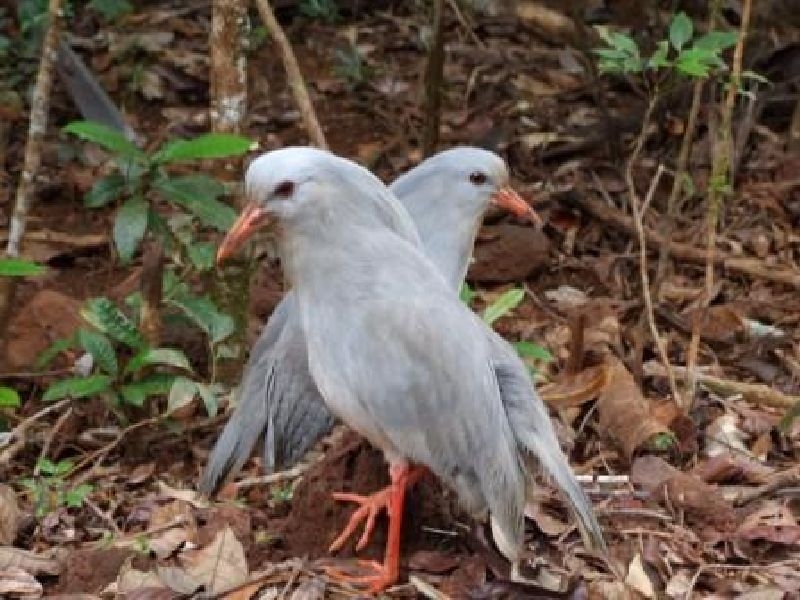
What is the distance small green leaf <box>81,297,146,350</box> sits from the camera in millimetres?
5508

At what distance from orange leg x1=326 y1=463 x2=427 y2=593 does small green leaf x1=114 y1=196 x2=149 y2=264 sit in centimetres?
148

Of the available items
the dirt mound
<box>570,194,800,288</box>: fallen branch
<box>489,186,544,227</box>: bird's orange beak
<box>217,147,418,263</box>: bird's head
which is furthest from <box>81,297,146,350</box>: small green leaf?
<box>570,194,800,288</box>: fallen branch

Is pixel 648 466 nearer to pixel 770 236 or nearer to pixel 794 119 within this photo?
pixel 770 236

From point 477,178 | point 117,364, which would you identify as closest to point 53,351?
point 117,364

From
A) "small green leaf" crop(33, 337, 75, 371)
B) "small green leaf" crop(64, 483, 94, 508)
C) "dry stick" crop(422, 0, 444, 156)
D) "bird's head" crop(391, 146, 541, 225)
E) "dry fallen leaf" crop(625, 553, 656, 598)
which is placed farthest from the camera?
"dry stick" crop(422, 0, 444, 156)

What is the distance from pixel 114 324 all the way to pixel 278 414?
121 centimetres

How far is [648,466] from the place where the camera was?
5.17 metres

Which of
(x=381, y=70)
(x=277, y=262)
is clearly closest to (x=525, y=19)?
(x=381, y=70)

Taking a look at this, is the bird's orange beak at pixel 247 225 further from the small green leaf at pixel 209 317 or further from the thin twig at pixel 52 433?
the thin twig at pixel 52 433

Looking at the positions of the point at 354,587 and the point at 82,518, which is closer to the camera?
the point at 354,587

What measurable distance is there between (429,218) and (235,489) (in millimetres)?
1055

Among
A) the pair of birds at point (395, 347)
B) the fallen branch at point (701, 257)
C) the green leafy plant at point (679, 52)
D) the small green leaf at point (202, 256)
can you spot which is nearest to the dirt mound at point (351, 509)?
the pair of birds at point (395, 347)

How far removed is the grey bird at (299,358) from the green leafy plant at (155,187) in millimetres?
625

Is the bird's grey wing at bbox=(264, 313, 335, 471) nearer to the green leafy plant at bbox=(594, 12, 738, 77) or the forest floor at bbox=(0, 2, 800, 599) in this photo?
the forest floor at bbox=(0, 2, 800, 599)
